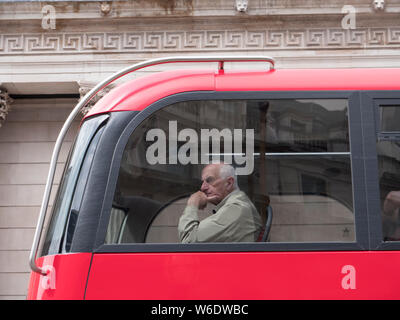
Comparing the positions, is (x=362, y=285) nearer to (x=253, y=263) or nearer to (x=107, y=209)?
(x=253, y=263)

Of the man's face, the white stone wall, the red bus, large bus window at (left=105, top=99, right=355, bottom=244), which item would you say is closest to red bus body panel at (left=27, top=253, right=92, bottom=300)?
the red bus

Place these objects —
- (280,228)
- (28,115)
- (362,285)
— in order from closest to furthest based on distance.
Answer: (362,285) → (280,228) → (28,115)

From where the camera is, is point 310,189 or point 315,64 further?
point 315,64

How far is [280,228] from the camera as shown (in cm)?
309

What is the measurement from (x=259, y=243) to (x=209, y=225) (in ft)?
1.08

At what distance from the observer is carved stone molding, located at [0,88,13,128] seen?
1109cm

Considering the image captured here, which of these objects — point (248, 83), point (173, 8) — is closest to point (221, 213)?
point (248, 83)

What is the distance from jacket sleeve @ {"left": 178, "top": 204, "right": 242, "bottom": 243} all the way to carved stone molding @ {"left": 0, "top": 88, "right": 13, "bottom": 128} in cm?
894

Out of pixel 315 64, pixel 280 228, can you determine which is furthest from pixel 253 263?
pixel 315 64

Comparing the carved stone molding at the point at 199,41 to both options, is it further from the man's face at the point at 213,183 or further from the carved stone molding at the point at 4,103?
the man's face at the point at 213,183

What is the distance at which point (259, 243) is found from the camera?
9.93 feet

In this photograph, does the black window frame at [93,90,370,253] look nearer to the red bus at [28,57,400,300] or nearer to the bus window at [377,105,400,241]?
the red bus at [28,57,400,300]

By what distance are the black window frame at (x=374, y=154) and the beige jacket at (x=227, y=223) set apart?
0.64 m
